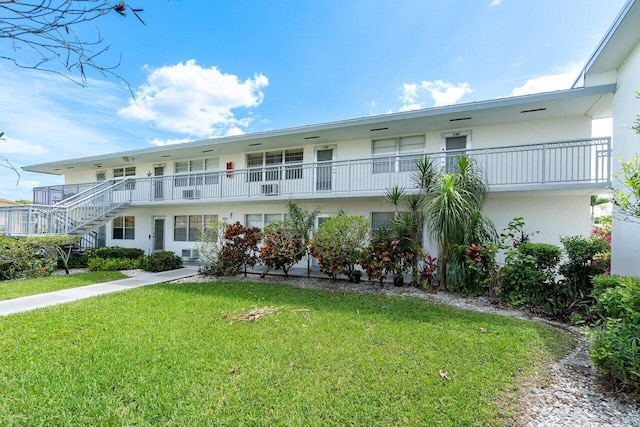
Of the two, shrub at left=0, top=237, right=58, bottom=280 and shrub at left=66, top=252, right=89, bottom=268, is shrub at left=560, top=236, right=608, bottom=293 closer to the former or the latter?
shrub at left=0, top=237, right=58, bottom=280

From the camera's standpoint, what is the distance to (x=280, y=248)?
10.1 meters

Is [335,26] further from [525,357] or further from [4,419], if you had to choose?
[4,419]

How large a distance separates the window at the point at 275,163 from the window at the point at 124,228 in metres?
8.10

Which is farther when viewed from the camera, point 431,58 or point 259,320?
point 431,58

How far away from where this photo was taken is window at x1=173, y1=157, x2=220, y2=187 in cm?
1434

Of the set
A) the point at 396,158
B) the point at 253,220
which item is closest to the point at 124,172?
the point at 253,220

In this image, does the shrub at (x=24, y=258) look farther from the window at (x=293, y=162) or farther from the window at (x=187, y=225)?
the window at (x=293, y=162)

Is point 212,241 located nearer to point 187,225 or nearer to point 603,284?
point 187,225

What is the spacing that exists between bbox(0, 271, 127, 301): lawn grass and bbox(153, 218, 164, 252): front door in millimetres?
5099

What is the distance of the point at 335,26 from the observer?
11492 mm

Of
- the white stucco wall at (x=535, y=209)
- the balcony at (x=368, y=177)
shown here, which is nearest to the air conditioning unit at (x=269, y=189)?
the balcony at (x=368, y=177)

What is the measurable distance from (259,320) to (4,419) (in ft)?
11.5

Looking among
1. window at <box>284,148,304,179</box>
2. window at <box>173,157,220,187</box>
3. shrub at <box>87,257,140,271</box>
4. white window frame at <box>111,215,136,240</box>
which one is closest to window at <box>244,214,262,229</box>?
window at <box>173,157,220,187</box>

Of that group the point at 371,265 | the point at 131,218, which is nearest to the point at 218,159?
the point at 131,218
